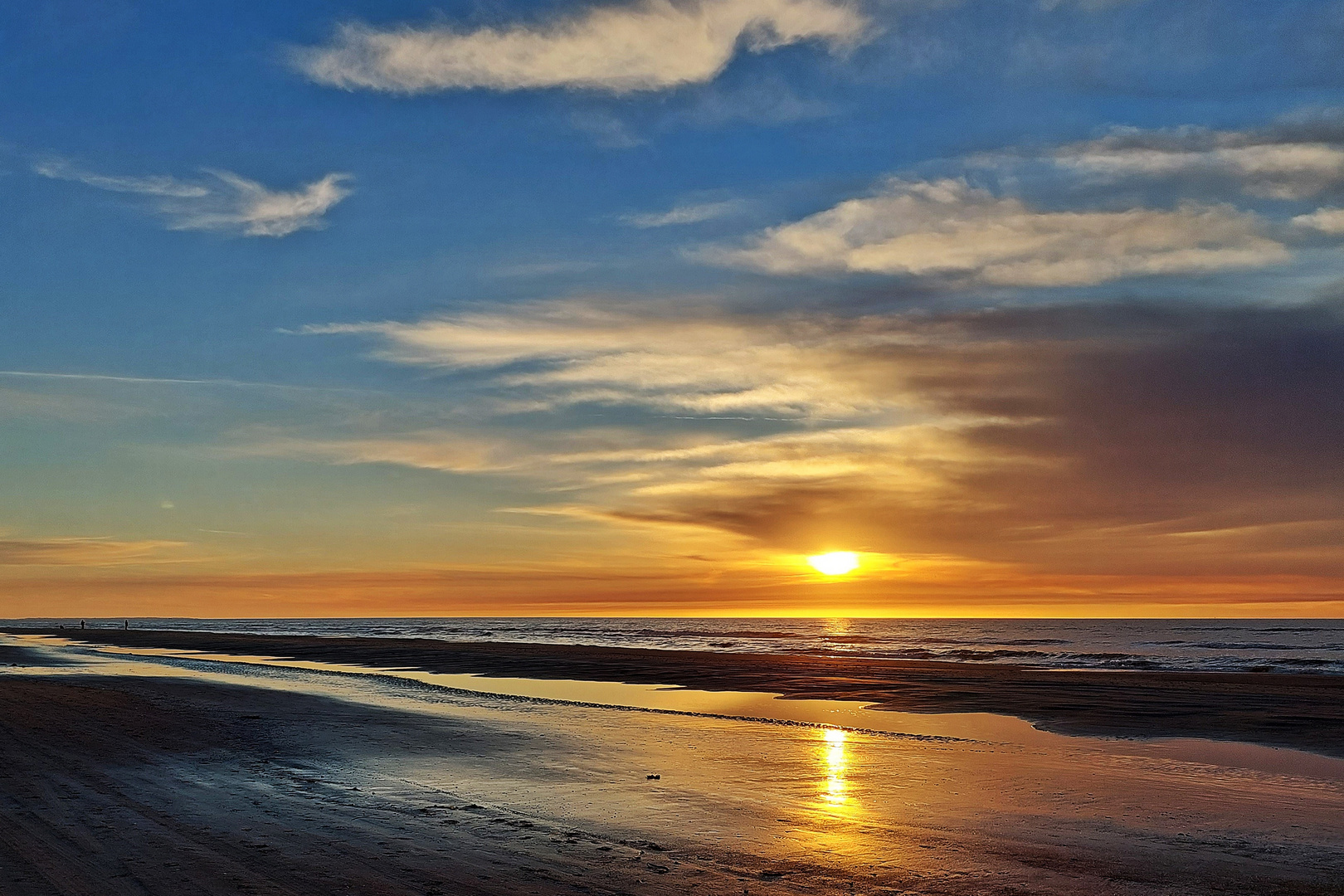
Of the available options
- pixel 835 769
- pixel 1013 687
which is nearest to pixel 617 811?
pixel 835 769

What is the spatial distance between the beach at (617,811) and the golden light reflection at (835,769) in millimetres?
105

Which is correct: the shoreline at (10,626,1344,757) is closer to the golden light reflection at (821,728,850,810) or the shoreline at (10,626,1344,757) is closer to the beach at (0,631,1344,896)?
the beach at (0,631,1344,896)

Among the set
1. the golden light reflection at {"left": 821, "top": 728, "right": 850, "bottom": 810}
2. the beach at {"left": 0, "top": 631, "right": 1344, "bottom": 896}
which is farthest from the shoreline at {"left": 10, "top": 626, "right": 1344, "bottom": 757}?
the golden light reflection at {"left": 821, "top": 728, "right": 850, "bottom": 810}

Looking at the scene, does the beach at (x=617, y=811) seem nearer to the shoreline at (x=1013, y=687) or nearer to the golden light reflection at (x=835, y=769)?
the golden light reflection at (x=835, y=769)

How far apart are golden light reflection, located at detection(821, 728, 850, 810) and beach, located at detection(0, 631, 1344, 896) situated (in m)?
0.11

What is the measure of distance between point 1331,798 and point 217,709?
88.8 ft

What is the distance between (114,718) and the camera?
80.3ft

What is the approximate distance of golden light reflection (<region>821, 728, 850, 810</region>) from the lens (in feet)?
51.2

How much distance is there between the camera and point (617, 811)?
14.5 meters

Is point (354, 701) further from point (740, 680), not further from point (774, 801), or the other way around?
point (774, 801)

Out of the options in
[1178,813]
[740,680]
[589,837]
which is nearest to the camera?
[589,837]

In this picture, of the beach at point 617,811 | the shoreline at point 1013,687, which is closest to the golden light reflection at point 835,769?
the beach at point 617,811

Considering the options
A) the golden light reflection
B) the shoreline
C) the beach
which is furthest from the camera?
the shoreline

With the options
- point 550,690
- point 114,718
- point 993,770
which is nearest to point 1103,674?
point 550,690
